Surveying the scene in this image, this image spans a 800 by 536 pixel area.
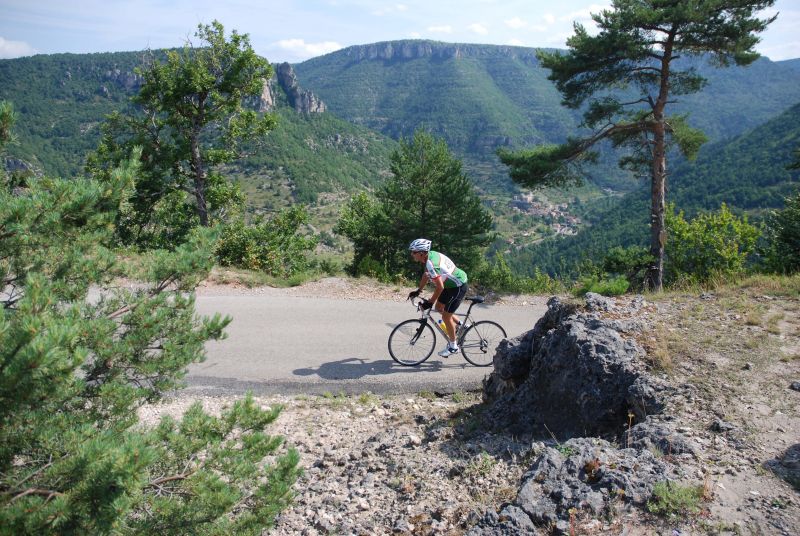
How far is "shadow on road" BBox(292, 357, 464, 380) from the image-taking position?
7.53 metres

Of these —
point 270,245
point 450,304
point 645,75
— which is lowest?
point 270,245

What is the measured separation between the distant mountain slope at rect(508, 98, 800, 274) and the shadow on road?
6426 cm

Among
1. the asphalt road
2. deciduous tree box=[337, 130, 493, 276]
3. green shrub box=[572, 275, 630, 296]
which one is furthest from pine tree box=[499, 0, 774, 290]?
the asphalt road

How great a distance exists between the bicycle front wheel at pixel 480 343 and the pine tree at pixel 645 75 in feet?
22.8

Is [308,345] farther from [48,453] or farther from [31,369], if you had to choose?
[31,369]

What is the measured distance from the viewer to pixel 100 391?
10.6ft

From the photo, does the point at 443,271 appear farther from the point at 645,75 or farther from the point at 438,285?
the point at 645,75

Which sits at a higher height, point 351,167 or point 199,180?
point 351,167

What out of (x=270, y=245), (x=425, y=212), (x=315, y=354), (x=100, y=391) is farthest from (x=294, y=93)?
(x=100, y=391)

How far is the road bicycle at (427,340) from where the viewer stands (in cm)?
802

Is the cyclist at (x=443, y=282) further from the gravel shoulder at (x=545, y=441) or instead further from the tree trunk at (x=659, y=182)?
the tree trunk at (x=659, y=182)

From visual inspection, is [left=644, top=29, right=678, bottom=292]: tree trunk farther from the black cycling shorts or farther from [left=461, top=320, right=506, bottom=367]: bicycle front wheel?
the black cycling shorts

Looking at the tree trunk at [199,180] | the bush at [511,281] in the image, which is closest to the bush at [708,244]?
the bush at [511,281]

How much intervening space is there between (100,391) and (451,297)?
539cm
